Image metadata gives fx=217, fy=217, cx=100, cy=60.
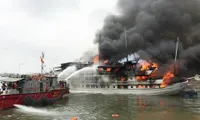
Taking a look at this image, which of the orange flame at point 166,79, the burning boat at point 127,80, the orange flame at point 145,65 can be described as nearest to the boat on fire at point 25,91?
the burning boat at point 127,80

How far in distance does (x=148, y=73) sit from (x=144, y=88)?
4.99 meters

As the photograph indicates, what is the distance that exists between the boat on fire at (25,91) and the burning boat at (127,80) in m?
26.8

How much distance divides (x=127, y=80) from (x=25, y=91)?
3492cm

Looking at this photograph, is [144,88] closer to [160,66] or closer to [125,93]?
[125,93]

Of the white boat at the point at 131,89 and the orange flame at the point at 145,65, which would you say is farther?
the orange flame at the point at 145,65

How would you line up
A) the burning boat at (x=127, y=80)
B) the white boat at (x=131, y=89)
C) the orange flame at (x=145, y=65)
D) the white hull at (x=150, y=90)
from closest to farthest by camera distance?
the white hull at (x=150, y=90) < the white boat at (x=131, y=89) < the burning boat at (x=127, y=80) < the orange flame at (x=145, y=65)

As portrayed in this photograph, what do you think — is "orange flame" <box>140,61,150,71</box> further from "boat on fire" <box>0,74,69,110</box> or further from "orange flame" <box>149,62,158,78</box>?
"boat on fire" <box>0,74,69,110</box>

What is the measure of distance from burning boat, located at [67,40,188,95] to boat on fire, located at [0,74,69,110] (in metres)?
26.8

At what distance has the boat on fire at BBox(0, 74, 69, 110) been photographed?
32.5 metres

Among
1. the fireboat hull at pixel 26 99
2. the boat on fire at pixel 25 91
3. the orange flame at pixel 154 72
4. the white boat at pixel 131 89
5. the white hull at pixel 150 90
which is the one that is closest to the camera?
the fireboat hull at pixel 26 99

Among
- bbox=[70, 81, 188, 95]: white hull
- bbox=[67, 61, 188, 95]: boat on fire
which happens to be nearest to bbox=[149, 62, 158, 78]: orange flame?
bbox=[67, 61, 188, 95]: boat on fire

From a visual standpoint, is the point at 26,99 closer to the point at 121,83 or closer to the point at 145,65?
the point at 121,83

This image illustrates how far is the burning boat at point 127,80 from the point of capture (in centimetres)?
5850

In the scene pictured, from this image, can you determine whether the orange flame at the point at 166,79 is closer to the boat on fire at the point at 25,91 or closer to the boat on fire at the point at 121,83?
the boat on fire at the point at 121,83
